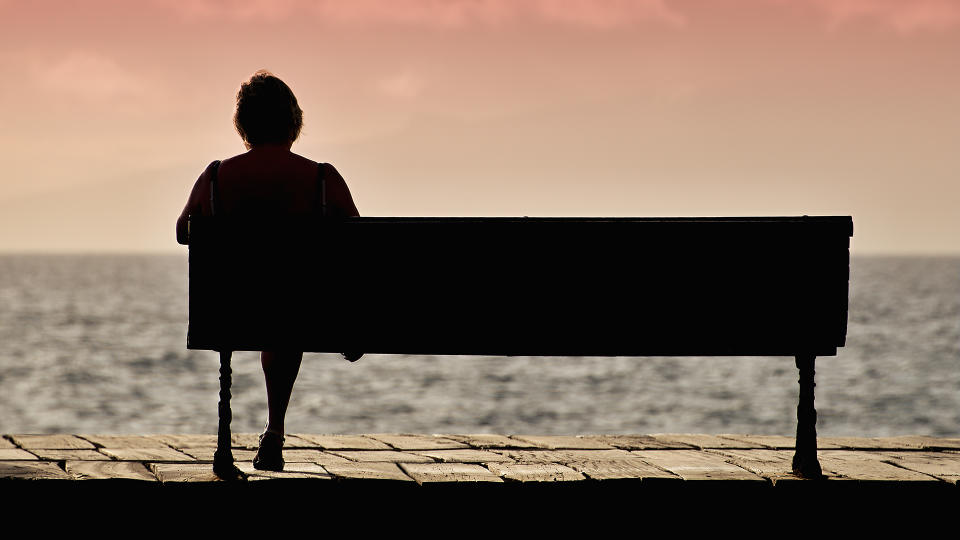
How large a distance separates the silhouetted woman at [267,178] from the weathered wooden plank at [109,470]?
0.44 m

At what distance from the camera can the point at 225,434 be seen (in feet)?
16.5

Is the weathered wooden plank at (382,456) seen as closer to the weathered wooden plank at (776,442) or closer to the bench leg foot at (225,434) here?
the bench leg foot at (225,434)

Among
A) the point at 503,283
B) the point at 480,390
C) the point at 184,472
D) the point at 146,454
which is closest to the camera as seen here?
the point at 503,283

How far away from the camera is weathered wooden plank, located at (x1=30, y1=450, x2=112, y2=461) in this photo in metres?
5.66

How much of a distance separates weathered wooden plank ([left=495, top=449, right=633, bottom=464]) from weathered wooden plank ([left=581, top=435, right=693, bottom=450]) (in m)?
0.19

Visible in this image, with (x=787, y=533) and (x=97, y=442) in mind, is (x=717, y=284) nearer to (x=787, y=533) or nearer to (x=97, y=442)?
(x=787, y=533)

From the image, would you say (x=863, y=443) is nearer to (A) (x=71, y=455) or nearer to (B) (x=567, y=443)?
(B) (x=567, y=443)

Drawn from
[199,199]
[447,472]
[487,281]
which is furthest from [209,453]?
[487,281]

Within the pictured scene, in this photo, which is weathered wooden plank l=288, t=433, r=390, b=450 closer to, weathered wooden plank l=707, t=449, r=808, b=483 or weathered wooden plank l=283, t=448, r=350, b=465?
weathered wooden plank l=283, t=448, r=350, b=465

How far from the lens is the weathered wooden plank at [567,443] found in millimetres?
6309

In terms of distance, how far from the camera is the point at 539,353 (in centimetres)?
493

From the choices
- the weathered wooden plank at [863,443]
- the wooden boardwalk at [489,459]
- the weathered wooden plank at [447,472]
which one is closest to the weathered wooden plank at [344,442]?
the wooden boardwalk at [489,459]

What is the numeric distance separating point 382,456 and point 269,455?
2.49 feet

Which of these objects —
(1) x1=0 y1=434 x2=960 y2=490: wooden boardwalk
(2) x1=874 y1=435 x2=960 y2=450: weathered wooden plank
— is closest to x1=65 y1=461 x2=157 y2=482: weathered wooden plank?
(1) x1=0 y1=434 x2=960 y2=490: wooden boardwalk
